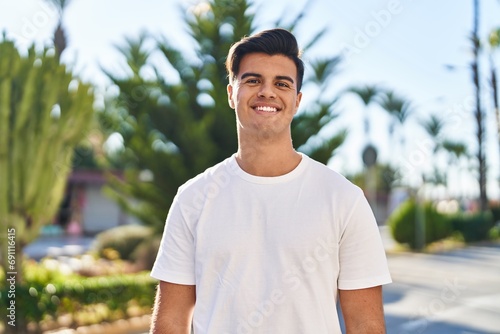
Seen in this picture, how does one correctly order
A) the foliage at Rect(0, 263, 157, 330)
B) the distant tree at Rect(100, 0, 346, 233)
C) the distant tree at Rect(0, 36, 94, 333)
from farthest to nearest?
1. the distant tree at Rect(100, 0, 346, 233)
2. the distant tree at Rect(0, 36, 94, 333)
3. the foliage at Rect(0, 263, 157, 330)

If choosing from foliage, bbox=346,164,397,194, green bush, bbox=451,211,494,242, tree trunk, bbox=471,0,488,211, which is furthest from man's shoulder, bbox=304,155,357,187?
foliage, bbox=346,164,397,194

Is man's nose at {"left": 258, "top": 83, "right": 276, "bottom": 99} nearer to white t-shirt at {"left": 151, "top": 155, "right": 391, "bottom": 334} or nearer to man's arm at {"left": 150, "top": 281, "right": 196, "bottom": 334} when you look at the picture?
white t-shirt at {"left": 151, "top": 155, "right": 391, "bottom": 334}

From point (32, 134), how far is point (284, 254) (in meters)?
9.06

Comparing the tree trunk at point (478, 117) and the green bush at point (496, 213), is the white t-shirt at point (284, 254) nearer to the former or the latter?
the tree trunk at point (478, 117)

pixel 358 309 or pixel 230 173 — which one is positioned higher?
pixel 230 173

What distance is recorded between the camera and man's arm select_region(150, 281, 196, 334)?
85.4 inches

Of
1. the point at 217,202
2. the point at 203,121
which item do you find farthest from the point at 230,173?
the point at 203,121

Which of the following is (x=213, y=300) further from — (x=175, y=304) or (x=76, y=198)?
(x=76, y=198)

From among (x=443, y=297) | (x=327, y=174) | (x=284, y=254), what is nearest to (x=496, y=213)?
(x=443, y=297)

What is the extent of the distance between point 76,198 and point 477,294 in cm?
2480

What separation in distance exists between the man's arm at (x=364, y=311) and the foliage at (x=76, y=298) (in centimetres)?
743

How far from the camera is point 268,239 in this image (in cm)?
206

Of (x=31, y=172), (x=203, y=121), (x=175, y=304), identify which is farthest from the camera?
(x=203, y=121)

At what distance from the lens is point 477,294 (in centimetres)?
1266
